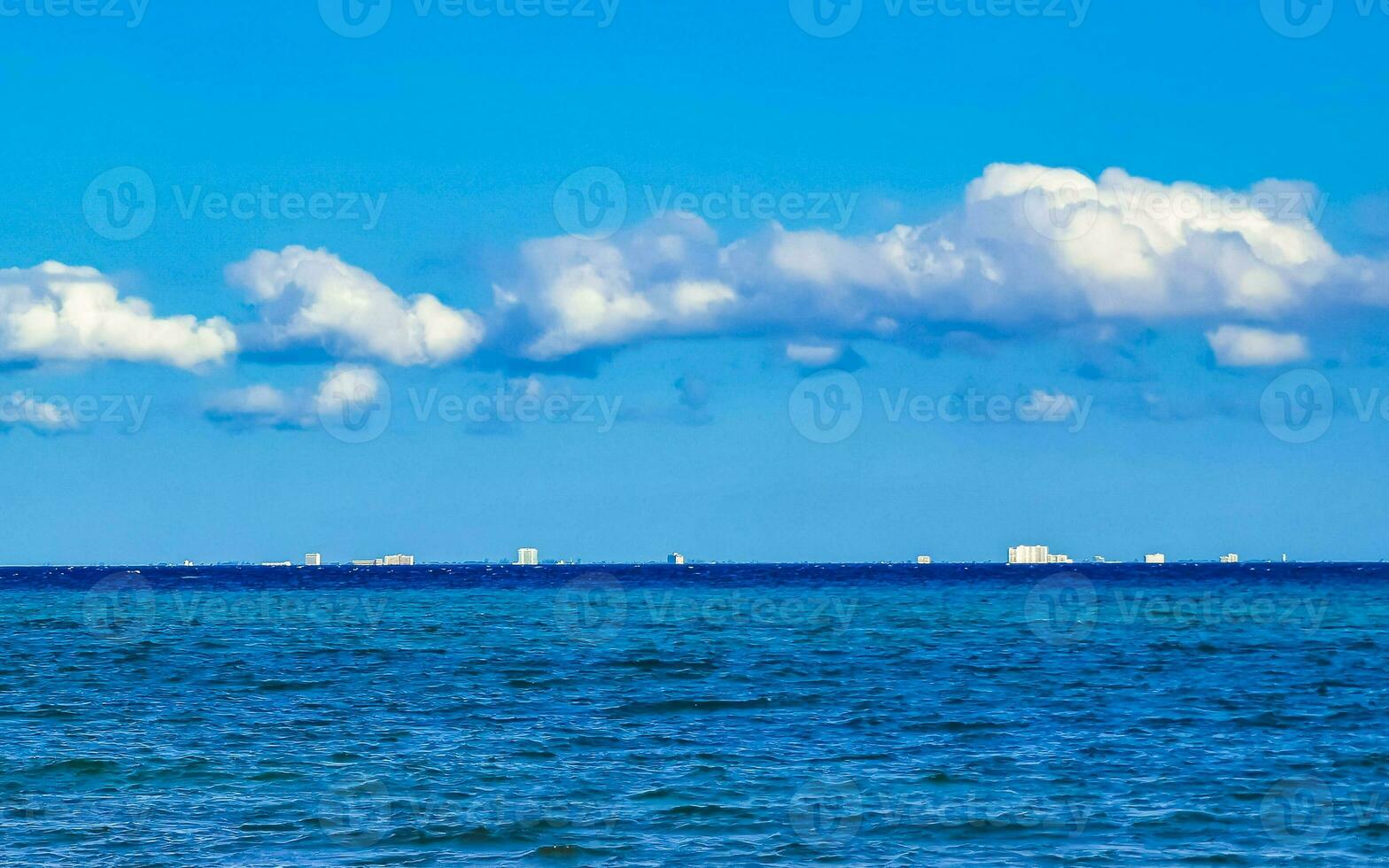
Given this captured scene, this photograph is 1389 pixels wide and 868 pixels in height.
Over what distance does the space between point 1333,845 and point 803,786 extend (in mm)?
8044

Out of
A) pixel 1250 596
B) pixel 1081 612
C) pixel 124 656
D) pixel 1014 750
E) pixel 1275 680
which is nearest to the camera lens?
pixel 1014 750

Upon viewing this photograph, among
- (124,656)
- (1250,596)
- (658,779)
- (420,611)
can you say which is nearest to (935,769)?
(658,779)

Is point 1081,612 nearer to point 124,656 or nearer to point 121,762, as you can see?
point 124,656

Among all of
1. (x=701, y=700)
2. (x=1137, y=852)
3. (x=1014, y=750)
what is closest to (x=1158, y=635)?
(x=701, y=700)

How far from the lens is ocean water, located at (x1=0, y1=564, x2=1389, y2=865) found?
1988 cm

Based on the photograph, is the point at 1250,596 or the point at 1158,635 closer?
the point at 1158,635

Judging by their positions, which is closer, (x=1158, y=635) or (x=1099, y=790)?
(x=1099, y=790)

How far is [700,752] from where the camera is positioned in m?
27.2

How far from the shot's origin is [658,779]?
24.3 meters

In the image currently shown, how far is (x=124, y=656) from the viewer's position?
170ft

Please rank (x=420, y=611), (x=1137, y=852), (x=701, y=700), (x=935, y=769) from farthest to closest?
(x=420, y=611)
(x=701, y=700)
(x=935, y=769)
(x=1137, y=852)

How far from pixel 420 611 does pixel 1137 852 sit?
78.4 m

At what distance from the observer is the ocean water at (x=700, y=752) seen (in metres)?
19.9

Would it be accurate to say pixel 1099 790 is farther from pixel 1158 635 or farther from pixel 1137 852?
pixel 1158 635
